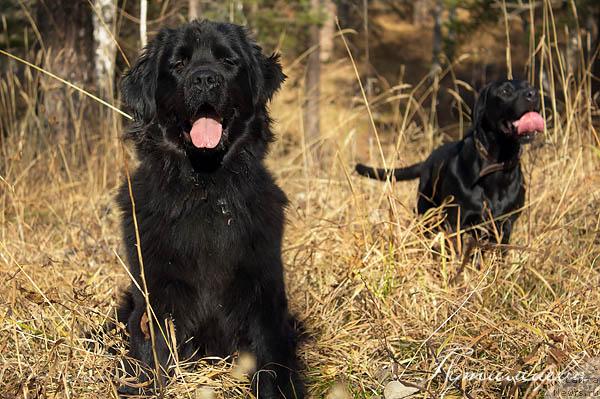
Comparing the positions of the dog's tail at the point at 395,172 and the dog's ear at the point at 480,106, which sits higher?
the dog's ear at the point at 480,106

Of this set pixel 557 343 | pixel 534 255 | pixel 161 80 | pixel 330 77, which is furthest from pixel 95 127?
pixel 330 77

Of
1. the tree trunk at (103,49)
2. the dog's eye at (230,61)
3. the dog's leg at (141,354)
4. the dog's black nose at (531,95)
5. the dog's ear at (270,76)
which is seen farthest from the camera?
the tree trunk at (103,49)

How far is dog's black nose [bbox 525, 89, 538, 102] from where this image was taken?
498 cm

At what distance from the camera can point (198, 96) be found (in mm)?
3098

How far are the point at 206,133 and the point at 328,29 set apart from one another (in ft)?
73.8

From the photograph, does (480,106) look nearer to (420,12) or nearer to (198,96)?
(198,96)

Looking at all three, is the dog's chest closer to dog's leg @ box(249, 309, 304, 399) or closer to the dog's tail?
the dog's tail

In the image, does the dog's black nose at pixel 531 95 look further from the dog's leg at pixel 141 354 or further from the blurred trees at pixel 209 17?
the dog's leg at pixel 141 354

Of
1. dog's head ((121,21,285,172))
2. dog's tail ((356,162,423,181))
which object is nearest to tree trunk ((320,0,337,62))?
dog's tail ((356,162,423,181))

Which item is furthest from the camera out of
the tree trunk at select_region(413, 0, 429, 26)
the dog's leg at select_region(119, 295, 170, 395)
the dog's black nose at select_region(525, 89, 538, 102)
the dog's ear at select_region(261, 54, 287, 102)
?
the tree trunk at select_region(413, 0, 429, 26)

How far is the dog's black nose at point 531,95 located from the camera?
498 centimetres

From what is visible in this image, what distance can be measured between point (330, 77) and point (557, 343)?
77.6 feet

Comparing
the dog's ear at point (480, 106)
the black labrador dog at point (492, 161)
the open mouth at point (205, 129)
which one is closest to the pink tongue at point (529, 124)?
the black labrador dog at point (492, 161)

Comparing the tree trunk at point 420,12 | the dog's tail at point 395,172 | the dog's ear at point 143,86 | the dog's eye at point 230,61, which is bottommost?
the dog's tail at point 395,172
